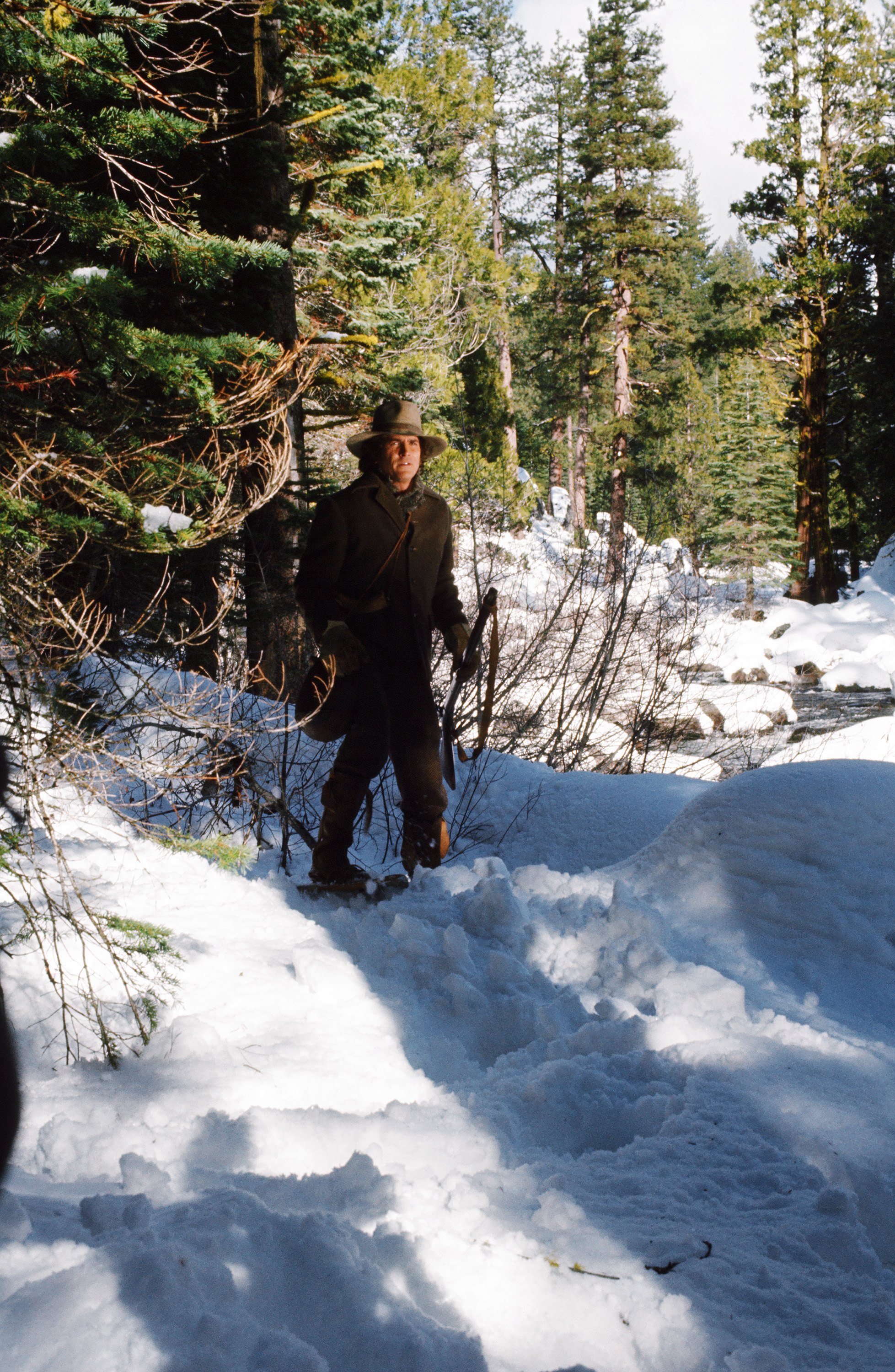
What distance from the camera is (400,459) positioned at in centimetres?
377

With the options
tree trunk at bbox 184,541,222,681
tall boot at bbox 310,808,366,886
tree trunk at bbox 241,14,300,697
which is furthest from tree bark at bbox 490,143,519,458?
tall boot at bbox 310,808,366,886

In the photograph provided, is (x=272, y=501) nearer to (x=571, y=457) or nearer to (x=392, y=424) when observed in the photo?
(x=392, y=424)

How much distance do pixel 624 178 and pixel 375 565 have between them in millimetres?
29467

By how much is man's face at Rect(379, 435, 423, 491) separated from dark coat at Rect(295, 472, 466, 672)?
0.06 metres

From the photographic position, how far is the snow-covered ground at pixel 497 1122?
1.47m

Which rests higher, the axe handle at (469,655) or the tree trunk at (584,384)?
the tree trunk at (584,384)

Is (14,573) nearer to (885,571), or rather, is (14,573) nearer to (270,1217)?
(270,1217)

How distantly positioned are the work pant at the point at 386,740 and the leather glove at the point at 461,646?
19cm

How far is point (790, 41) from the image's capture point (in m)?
22.6

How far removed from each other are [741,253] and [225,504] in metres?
83.1

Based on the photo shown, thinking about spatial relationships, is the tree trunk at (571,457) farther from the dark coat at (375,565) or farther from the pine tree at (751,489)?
the dark coat at (375,565)

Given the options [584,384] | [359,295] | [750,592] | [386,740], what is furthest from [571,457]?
[386,740]

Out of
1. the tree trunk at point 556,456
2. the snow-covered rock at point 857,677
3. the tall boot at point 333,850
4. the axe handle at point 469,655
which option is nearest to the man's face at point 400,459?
the axe handle at point 469,655

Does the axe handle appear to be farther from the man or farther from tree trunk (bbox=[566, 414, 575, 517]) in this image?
tree trunk (bbox=[566, 414, 575, 517])
